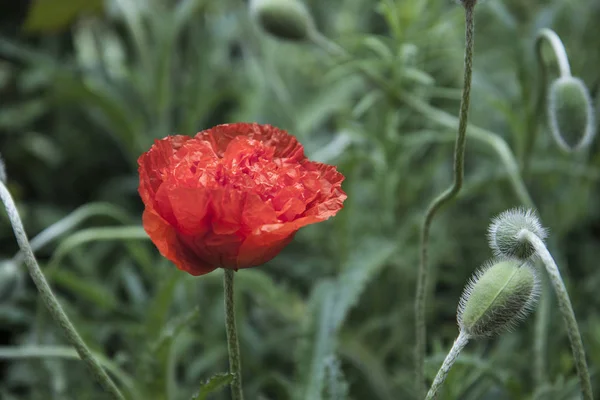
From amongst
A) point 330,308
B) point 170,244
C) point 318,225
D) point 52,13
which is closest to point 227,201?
point 170,244

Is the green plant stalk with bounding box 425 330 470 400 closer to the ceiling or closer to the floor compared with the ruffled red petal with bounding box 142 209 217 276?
closer to the floor

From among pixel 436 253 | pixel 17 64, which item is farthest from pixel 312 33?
pixel 17 64

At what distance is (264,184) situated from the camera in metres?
0.53

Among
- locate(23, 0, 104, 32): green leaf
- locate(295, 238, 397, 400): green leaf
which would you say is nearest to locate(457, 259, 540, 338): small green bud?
locate(295, 238, 397, 400): green leaf

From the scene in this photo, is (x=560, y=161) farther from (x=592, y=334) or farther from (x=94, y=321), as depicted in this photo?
(x=94, y=321)

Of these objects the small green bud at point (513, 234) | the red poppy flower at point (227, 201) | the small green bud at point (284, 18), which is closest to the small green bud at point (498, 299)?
the small green bud at point (513, 234)

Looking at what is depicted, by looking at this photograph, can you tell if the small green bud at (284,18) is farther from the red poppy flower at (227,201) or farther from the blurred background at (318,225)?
the red poppy flower at (227,201)

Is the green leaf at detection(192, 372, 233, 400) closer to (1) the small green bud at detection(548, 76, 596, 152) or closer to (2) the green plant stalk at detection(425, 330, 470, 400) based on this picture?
(2) the green plant stalk at detection(425, 330, 470, 400)

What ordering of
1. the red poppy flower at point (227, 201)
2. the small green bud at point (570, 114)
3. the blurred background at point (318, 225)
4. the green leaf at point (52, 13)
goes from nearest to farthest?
the red poppy flower at point (227, 201) < the small green bud at point (570, 114) < the blurred background at point (318, 225) < the green leaf at point (52, 13)

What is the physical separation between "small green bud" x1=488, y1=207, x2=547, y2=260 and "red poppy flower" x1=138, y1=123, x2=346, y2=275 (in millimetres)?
126

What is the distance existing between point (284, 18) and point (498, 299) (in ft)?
1.92

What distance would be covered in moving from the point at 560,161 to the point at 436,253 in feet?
0.90

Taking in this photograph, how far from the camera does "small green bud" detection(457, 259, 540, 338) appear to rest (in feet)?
1.73

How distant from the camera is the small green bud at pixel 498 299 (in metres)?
0.53
